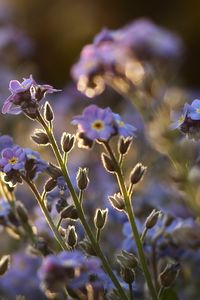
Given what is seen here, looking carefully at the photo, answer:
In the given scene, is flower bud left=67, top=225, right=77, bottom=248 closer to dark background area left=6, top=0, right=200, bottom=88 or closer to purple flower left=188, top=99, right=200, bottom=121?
purple flower left=188, top=99, right=200, bottom=121

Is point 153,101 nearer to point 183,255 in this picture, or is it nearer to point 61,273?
point 183,255

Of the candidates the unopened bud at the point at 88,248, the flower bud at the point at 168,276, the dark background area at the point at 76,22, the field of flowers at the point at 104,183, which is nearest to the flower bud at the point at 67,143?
the field of flowers at the point at 104,183

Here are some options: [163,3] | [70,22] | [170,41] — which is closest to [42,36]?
[70,22]

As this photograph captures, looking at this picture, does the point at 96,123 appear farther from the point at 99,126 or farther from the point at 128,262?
the point at 128,262

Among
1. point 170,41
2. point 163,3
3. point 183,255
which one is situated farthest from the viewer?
point 163,3

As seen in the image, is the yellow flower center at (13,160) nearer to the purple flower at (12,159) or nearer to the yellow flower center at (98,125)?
the purple flower at (12,159)

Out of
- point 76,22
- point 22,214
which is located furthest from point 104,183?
point 76,22
